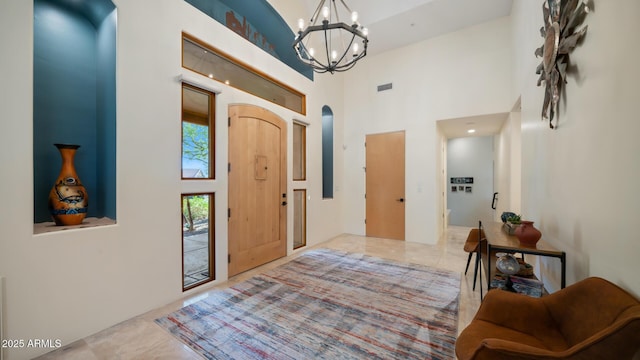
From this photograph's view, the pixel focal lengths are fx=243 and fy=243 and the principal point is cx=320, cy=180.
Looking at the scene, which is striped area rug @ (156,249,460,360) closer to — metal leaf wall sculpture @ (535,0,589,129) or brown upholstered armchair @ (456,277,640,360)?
brown upholstered armchair @ (456,277,640,360)

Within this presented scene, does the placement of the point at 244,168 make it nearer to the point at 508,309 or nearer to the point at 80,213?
the point at 80,213

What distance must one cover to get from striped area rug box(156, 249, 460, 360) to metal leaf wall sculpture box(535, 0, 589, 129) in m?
2.22

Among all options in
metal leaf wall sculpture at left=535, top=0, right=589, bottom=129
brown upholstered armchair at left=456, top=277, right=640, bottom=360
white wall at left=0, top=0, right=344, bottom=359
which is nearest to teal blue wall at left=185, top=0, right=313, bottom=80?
white wall at left=0, top=0, right=344, bottom=359

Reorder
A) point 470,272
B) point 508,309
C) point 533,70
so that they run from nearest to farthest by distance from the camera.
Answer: point 508,309 < point 533,70 < point 470,272

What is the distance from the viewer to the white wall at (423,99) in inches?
179

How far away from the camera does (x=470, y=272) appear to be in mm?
3541

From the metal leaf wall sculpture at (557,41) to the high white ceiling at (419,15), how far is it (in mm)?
2234

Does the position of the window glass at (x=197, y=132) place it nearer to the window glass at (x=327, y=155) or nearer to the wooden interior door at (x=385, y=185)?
the window glass at (x=327, y=155)

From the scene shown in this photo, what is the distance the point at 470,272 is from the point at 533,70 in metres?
2.78

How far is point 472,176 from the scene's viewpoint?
7.77 m

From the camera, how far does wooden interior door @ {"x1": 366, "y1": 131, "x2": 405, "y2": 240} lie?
5531 mm

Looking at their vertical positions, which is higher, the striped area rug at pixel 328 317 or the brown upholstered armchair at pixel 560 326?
the brown upholstered armchair at pixel 560 326

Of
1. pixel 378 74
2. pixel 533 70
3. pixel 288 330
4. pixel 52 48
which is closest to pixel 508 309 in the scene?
pixel 288 330

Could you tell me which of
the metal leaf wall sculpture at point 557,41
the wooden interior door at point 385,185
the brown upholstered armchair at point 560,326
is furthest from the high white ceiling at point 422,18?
the brown upholstered armchair at point 560,326
